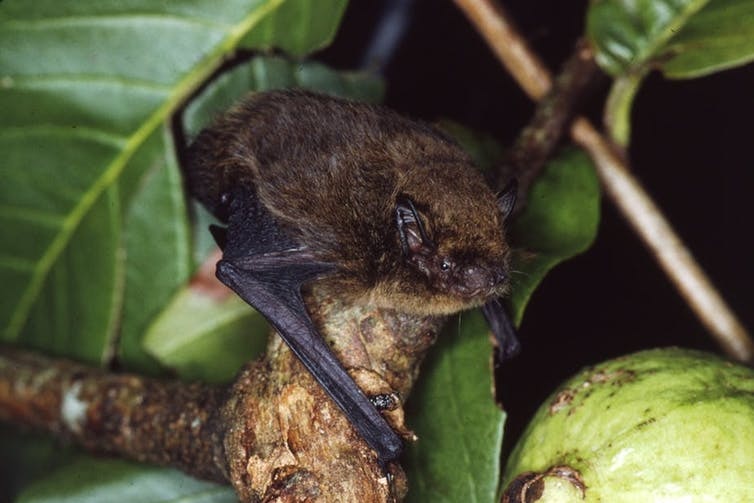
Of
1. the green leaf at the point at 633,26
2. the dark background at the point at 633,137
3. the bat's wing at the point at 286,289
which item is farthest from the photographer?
the dark background at the point at 633,137

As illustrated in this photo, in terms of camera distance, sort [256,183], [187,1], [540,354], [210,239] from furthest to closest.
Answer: [210,239] < [540,354] < [187,1] < [256,183]

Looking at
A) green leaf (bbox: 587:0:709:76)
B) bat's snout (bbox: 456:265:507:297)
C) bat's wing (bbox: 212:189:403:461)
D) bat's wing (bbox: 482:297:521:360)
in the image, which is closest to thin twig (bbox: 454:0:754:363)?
green leaf (bbox: 587:0:709:76)

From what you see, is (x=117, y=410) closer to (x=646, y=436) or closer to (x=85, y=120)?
(x=85, y=120)

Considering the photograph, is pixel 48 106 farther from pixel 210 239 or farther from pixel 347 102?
pixel 347 102

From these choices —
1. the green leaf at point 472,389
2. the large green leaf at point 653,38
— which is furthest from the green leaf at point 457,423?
the large green leaf at point 653,38

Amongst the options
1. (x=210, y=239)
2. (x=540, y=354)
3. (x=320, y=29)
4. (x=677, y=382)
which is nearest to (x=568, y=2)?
(x=320, y=29)

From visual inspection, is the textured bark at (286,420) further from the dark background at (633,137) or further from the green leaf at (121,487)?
the dark background at (633,137)

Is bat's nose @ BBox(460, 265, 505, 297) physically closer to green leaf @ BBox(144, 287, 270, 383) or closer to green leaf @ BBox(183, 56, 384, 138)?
green leaf @ BBox(144, 287, 270, 383)
